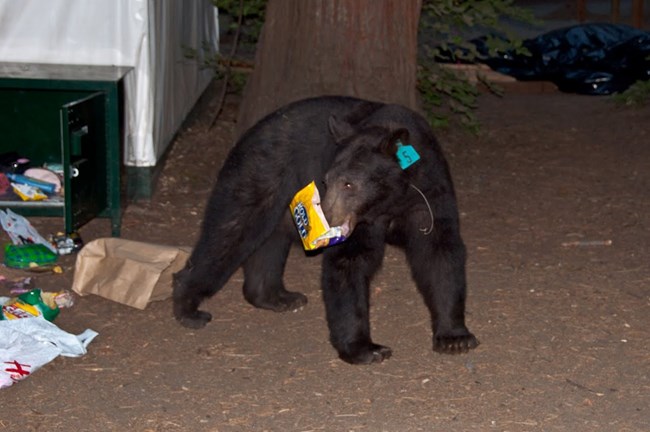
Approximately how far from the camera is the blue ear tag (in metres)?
5.07

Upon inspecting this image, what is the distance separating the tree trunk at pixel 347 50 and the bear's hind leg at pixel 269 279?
2.31m

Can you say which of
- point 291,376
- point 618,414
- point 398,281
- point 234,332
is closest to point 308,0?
point 398,281

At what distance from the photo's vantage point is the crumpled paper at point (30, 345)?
5.12 m

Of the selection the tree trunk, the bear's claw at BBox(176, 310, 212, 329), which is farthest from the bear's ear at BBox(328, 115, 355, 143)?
the tree trunk

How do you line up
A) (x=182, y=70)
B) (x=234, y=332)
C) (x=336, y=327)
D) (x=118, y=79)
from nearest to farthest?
(x=336, y=327) < (x=234, y=332) < (x=118, y=79) < (x=182, y=70)

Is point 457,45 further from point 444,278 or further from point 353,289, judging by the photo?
point 353,289

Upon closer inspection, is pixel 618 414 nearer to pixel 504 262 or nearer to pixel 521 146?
pixel 504 262

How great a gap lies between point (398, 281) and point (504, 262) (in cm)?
76

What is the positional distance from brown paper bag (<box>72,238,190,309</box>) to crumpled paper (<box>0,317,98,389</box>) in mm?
591

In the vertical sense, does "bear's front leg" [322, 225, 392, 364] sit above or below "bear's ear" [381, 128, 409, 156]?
below

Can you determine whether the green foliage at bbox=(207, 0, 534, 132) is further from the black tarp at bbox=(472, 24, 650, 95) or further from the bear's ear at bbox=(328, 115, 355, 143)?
the bear's ear at bbox=(328, 115, 355, 143)

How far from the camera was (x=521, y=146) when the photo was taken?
1034 cm

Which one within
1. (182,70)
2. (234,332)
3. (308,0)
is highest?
(308,0)

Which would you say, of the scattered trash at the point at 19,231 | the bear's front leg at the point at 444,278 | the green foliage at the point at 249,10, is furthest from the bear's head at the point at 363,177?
the green foliage at the point at 249,10
